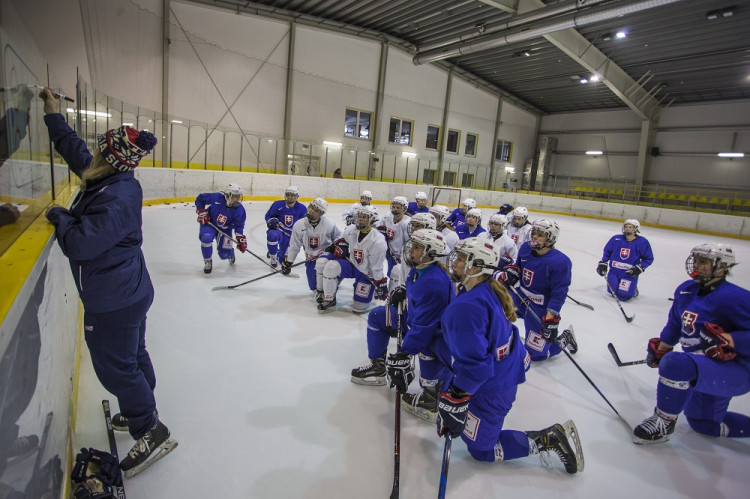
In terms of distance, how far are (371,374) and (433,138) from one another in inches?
799

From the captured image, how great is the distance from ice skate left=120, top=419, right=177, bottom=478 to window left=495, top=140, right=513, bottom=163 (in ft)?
84.8

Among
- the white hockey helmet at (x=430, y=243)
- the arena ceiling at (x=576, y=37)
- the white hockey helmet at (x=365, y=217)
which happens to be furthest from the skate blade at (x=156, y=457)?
the arena ceiling at (x=576, y=37)

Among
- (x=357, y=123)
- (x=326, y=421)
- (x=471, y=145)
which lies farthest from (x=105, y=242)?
(x=471, y=145)

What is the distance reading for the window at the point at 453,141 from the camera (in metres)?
22.8

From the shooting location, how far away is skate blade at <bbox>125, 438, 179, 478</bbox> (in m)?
2.03

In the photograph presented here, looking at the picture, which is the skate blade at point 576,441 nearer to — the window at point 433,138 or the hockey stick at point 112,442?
the hockey stick at point 112,442

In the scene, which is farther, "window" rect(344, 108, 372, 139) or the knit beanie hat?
"window" rect(344, 108, 372, 139)

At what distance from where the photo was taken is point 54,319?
186cm

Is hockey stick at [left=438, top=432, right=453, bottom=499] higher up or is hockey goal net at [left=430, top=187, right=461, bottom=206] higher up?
hockey goal net at [left=430, top=187, right=461, bottom=206]

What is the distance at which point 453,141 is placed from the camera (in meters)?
23.0

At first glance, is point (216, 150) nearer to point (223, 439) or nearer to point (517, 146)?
point (223, 439)

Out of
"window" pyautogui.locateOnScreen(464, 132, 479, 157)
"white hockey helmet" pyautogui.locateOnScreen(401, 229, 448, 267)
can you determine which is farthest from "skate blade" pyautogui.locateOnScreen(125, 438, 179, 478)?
"window" pyautogui.locateOnScreen(464, 132, 479, 157)

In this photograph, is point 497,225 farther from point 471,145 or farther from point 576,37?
point 471,145

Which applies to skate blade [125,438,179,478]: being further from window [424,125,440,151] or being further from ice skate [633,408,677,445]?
window [424,125,440,151]
